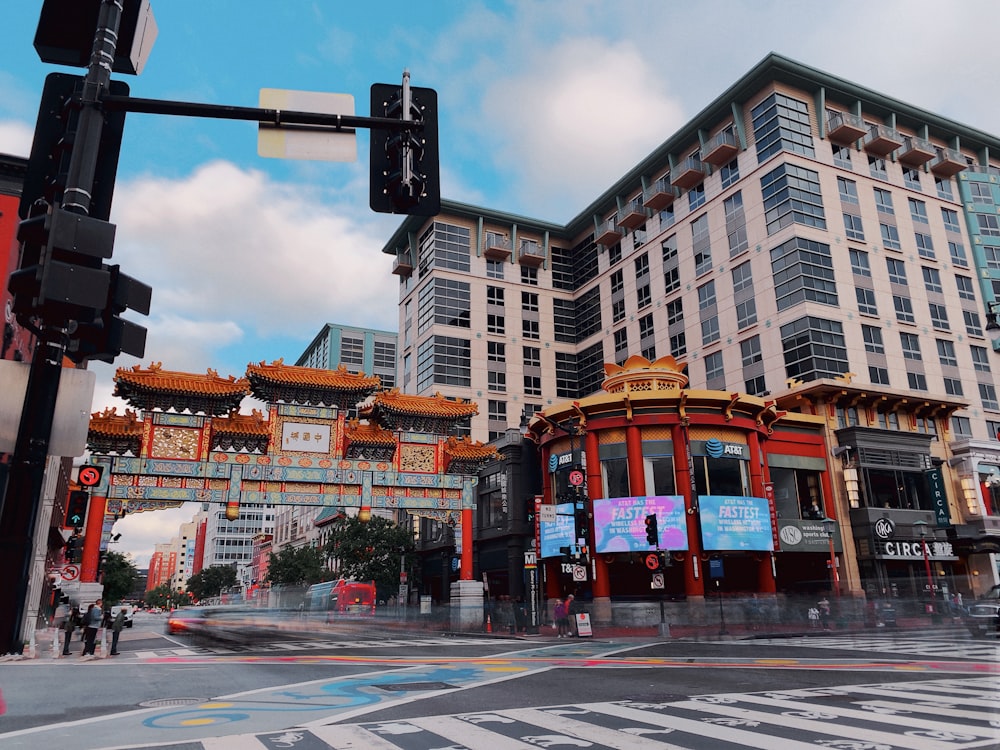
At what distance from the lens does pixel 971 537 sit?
139ft

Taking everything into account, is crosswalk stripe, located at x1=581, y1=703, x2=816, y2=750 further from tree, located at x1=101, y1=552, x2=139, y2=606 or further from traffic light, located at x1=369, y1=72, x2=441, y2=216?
tree, located at x1=101, y1=552, x2=139, y2=606

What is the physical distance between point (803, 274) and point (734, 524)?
61.1 feet

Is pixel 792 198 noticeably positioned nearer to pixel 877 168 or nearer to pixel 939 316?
pixel 877 168

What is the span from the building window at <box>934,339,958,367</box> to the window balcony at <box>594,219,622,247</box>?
26.1 m

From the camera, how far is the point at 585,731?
855cm

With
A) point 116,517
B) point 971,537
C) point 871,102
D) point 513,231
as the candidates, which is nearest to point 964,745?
point 116,517

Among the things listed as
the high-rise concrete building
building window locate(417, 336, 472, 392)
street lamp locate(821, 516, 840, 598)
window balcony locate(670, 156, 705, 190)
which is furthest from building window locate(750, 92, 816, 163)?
building window locate(417, 336, 472, 392)

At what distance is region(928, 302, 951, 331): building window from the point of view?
166 feet

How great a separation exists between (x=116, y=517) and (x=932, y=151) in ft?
195

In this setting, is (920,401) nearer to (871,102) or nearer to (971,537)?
(971,537)

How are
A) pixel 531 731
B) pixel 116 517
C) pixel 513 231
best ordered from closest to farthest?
pixel 531 731 < pixel 116 517 < pixel 513 231

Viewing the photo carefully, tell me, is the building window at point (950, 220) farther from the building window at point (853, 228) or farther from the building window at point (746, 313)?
the building window at point (746, 313)

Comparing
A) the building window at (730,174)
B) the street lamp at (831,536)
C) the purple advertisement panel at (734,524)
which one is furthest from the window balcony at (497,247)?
the street lamp at (831,536)

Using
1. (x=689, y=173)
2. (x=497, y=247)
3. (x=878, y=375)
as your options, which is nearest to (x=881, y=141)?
(x=689, y=173)
